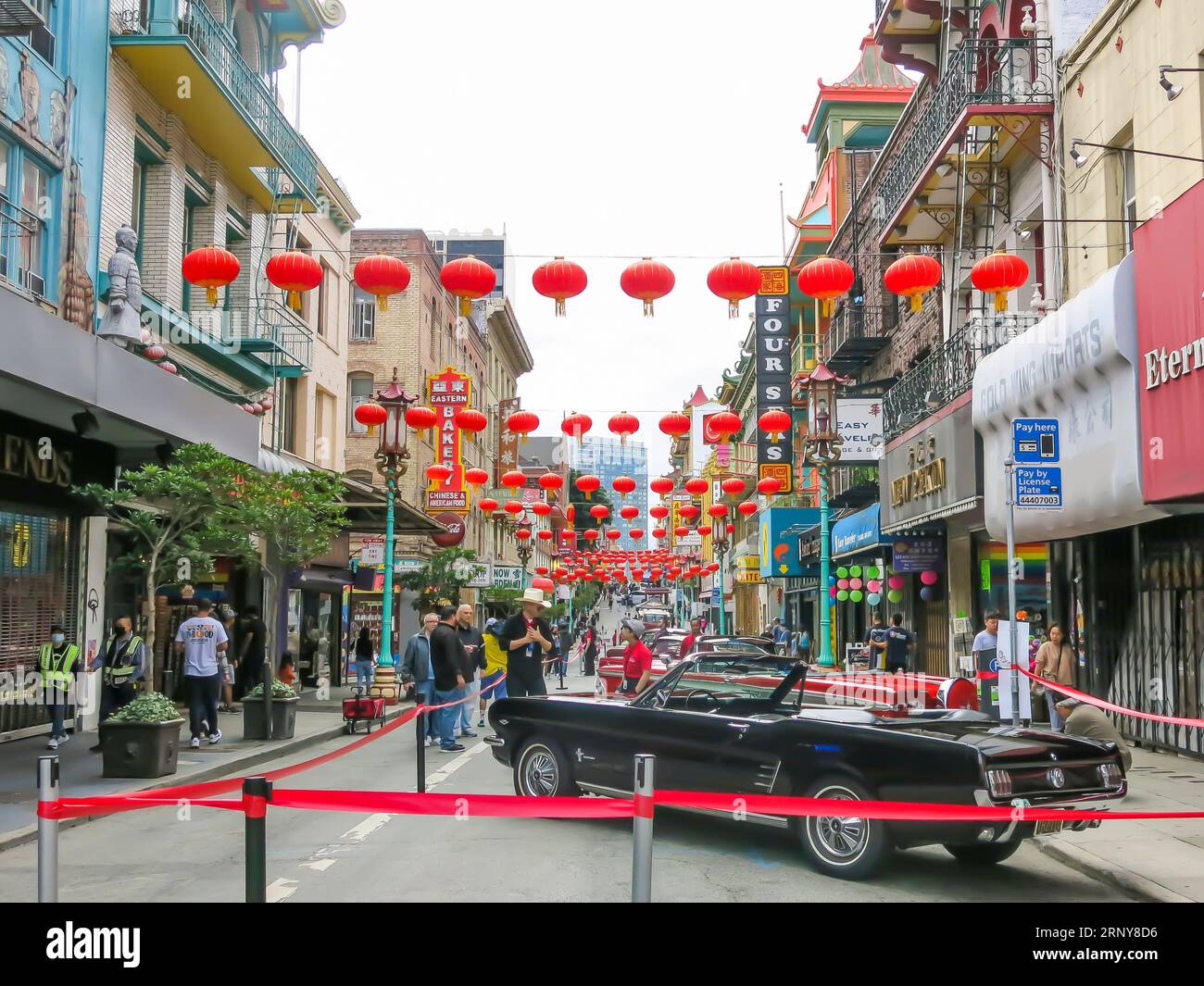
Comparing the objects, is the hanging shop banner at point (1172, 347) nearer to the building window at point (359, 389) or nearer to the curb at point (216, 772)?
the curb at point (216, 772)

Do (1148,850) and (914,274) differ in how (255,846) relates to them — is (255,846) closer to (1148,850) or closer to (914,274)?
(1148,850)

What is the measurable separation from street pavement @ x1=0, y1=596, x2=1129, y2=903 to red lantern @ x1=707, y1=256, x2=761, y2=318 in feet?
19.6

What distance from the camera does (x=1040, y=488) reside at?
39.5 feet

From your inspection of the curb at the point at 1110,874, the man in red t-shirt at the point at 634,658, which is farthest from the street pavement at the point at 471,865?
the man in red t-shirt at the point at 634,658

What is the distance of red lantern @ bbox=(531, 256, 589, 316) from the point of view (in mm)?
12789

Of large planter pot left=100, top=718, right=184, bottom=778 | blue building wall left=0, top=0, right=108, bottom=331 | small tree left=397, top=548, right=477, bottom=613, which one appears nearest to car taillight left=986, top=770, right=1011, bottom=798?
large planter pot left=100, top=718, right=184, bottom=778

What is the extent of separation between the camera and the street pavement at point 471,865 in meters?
7.07

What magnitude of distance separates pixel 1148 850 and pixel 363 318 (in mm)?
36867

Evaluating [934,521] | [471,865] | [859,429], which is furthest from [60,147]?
[859,429]

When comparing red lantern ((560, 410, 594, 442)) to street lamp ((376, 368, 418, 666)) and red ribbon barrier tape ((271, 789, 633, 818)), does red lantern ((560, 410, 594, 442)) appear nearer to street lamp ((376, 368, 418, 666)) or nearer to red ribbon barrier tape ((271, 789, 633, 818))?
street lamp ((376, 368, 418, 666))
